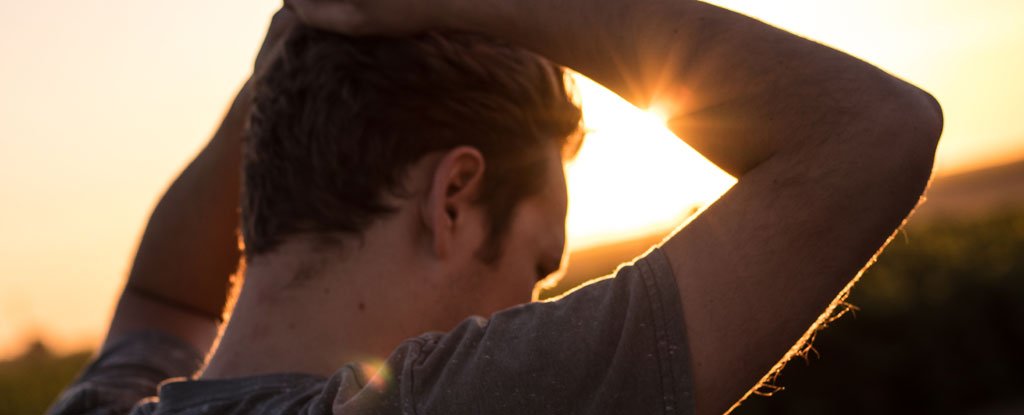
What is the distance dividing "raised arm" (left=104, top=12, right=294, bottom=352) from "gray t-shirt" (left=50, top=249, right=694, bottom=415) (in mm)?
1252

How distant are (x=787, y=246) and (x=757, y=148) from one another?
0.70 feet

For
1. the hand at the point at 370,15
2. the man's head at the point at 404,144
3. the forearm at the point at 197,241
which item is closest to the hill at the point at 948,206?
the forearm at the point at 197,241

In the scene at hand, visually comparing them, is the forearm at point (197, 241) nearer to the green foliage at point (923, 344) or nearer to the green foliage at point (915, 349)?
the green foliage at point (915, 349)

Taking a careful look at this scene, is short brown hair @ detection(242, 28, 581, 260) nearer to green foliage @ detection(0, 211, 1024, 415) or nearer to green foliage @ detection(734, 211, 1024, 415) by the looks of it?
green foliage @ detection(0, 211, 1024, 415)

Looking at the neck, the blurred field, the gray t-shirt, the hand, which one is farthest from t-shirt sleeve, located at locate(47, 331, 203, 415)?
the blurred field

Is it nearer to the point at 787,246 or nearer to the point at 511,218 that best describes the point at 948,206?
the point at 511,218

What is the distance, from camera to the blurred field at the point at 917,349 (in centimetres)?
1125

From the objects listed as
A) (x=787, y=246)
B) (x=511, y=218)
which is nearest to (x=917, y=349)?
(x=511, y=218)

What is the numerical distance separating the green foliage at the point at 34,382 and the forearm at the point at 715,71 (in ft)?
27.4

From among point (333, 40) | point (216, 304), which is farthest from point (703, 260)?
point (216, 304)

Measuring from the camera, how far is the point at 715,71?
1.83m

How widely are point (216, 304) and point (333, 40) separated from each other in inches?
41.8

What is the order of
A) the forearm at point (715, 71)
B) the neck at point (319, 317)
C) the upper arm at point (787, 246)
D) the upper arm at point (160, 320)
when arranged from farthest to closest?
the upper arm at point (160, 320) < the neck at point (319, 317) < the forearm at point (715, 71) < the upper arm at point (787, 246)

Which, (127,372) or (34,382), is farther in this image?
(34,382)
